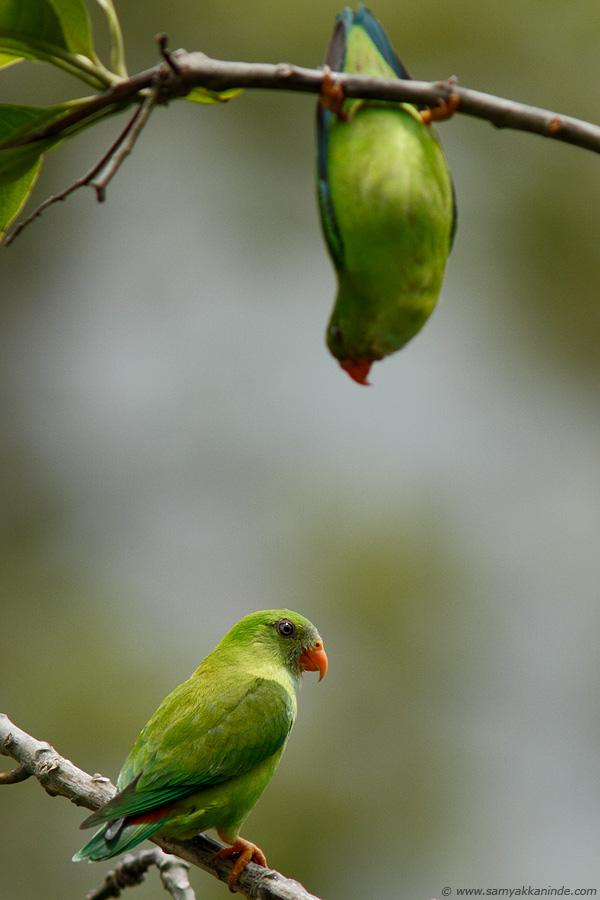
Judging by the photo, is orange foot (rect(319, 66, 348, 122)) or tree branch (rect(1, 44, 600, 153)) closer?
tree branch (rect(1, 44, 600, 153))

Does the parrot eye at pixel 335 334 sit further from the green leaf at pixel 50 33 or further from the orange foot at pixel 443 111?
the green leaf at pixel 50 33

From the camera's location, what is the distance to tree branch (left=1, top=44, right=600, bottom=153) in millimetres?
1461

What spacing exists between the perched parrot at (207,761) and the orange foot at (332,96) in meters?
1.88

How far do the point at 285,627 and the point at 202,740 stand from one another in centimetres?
74

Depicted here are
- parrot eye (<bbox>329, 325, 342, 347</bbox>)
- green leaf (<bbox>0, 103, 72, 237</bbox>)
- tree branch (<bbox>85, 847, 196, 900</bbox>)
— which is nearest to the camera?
tree branch (<bbox>85, 847, 196, 900</bbox>)

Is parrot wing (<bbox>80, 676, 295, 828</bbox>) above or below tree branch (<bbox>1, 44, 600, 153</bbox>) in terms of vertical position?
below

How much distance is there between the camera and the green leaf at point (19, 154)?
5.80 feet

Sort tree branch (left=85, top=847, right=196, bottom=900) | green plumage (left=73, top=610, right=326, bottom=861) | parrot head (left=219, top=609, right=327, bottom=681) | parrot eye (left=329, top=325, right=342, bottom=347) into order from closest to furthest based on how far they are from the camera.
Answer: tree branch (left=85, top=847, right=196, bottom=900), parrot eye (left=329, top=325, right=342, bottom=347), green plumage (left=73, top=610, right=326, bottom=861), parrot head (left=219, top=609, right=327, bottom=681)

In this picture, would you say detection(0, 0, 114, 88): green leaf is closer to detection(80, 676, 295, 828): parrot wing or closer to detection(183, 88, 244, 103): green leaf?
detection(183, 88, 244, 103): green leaf

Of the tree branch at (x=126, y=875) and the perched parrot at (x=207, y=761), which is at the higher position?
the perched parrot at (x=207, y=761)

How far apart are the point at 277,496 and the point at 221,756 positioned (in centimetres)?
630

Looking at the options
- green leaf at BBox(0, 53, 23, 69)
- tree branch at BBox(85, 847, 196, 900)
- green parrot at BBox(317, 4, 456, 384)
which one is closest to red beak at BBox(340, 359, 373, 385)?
green parrot at BBox(317, 4, 456, 384)

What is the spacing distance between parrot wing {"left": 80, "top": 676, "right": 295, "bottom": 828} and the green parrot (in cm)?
154

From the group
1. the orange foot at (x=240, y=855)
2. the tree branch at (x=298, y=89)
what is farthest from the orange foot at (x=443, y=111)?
the orange foot at (x=240, y=855)
